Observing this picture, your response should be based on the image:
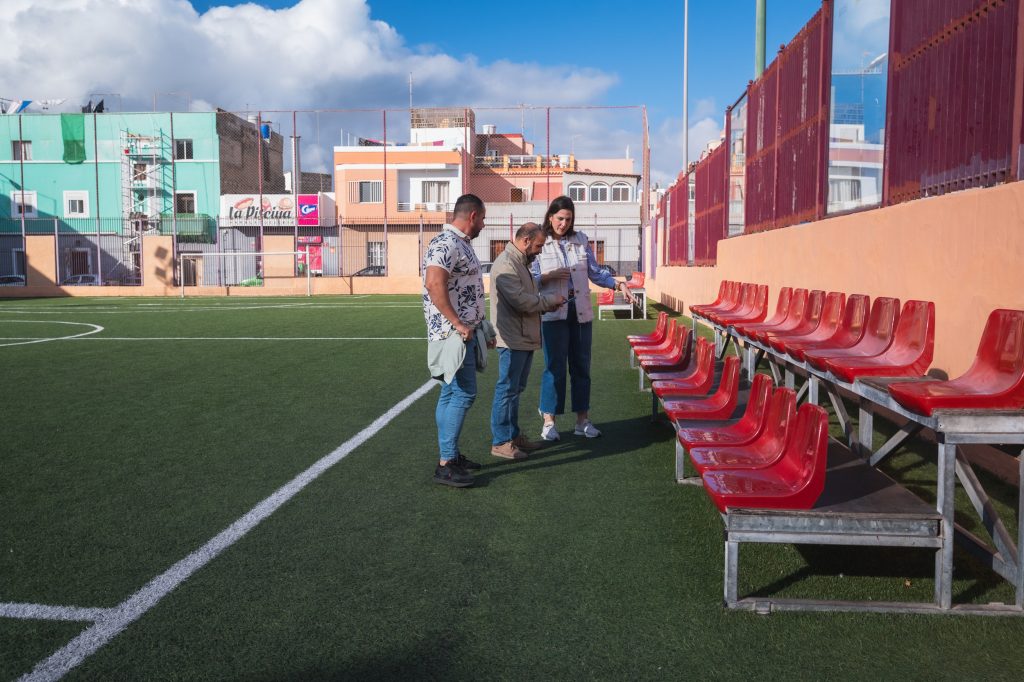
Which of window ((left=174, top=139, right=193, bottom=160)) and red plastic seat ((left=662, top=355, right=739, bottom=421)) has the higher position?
window ((left=174, top=139, right=193, bottom=160))

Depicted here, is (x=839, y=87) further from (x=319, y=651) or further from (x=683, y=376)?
(x=319, y=651)

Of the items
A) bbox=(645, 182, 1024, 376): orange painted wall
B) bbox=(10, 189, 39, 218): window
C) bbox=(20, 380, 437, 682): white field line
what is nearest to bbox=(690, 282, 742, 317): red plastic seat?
bbox=(645, 182, 1024, 376): orange painted wall

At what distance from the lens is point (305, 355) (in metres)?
11.5

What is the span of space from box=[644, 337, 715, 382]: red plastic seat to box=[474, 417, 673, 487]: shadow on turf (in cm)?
43

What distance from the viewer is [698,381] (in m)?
5.68

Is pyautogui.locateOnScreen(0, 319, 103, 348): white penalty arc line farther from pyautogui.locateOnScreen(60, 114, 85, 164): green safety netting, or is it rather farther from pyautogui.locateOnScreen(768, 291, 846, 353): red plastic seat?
pyautogui.locateOnScreen(60, 114, 85, 164): green safety netting

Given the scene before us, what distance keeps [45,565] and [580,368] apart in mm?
3689

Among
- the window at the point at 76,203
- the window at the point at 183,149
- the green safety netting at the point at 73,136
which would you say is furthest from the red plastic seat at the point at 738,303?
the green safety netting at the point at 73,136

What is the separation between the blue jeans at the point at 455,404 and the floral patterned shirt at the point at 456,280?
163 millimetres

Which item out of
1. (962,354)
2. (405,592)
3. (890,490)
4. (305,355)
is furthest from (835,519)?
(305,355)

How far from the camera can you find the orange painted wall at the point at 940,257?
14.1 ft

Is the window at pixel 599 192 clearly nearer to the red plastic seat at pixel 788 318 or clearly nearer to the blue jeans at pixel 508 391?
the red plastic seat at pixel 788 318

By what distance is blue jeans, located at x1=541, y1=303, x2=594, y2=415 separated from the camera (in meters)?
6.01

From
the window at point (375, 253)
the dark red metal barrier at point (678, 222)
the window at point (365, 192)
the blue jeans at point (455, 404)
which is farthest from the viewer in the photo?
the window at point (365, 192)
